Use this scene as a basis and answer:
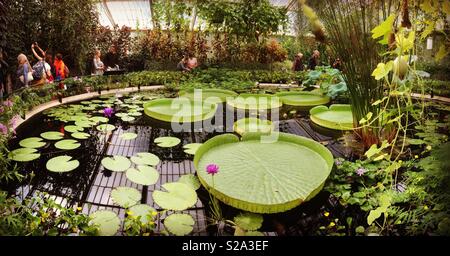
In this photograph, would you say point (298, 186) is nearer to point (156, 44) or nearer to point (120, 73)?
point (120, 73)

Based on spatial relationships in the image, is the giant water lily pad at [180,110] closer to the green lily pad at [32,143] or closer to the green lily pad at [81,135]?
the green lily pad at [81,135]

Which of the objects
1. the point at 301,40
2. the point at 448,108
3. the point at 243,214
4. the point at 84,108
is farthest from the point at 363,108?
the point at 301,40

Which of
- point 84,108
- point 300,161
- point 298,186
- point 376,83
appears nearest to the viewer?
point 298,186

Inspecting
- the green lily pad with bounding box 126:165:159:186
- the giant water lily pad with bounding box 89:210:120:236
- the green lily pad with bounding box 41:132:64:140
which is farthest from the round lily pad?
the giant water lily pad with bounding box 89:210:120:236

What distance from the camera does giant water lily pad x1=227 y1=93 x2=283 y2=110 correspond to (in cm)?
471

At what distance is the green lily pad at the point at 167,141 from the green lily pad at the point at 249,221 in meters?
1.38

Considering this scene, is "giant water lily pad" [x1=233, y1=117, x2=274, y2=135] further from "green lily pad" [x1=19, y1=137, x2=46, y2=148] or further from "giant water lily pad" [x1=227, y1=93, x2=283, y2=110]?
"green lily pad" [x1=19, y1=137, x2=46, y2=148]

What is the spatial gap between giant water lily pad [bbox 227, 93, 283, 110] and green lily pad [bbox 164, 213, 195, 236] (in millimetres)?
2948

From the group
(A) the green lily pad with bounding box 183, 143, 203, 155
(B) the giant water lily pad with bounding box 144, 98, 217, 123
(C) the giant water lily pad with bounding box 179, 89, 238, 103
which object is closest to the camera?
(A) the green lily pad with bounding box 183, 143, 203, 155

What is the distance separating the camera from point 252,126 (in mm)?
3590

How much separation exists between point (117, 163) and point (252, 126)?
156 cm

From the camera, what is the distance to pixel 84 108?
4.55 metres

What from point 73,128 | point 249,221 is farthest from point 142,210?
point 73,128

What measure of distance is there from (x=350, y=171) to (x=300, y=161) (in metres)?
0.39
